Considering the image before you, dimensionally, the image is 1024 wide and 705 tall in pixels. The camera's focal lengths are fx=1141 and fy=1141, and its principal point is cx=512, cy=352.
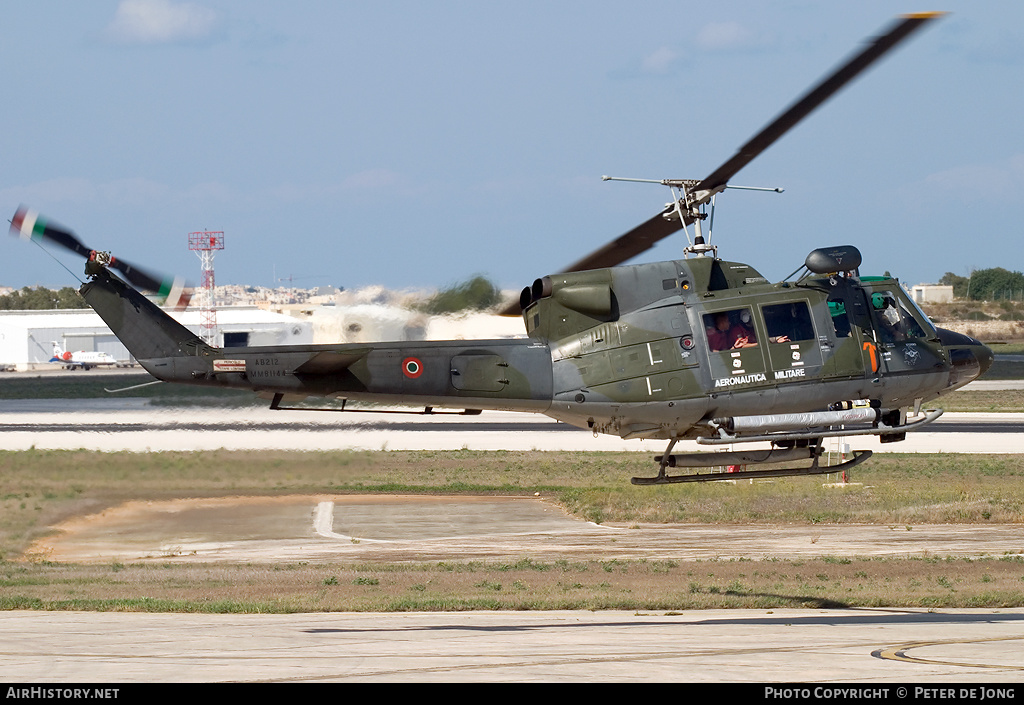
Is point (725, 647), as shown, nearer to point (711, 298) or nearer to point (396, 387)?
point (711, 298)

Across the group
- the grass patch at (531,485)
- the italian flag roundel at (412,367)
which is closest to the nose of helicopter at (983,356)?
the italian flag roundel at (412,367)

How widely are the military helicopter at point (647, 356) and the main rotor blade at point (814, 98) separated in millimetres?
139

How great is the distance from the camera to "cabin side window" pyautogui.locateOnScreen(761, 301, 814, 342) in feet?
51.3

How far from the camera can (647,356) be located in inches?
615

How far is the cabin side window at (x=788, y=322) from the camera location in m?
15.6

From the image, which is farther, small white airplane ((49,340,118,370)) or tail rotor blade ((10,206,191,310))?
small white airplane ((49,340,118,370))

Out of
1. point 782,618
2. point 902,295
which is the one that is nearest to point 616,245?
point 902,295

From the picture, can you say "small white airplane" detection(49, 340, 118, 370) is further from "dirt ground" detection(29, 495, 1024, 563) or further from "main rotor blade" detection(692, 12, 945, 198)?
"main rotor blade" detection(692, 12, 945, 198)

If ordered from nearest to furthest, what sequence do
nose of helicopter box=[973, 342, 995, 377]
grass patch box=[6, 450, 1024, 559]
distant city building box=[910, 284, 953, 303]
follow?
nose of helicopter box=[973, 342, 995, 377] → grass patch box=[6, 450, 1024, 559] → distant city building box=[910, 284, 953, 303]

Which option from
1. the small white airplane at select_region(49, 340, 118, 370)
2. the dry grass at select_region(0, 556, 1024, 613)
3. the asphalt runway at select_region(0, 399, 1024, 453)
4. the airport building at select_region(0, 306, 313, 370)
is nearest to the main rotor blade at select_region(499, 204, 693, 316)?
the dry grass at select_region(0, 556, 1024, 613)

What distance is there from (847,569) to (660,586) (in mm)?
4731

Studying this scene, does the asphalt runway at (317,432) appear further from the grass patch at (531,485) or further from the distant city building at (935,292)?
the distant city building at (935,292)

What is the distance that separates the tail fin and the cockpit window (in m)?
9.34

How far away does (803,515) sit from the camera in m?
32.6
